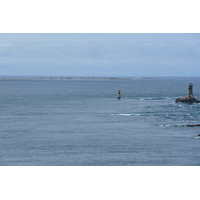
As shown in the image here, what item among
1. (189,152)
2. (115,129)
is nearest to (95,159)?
(189,152)

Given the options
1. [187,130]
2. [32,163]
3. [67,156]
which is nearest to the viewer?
[32,163]

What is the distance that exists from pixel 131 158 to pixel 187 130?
1602 cm

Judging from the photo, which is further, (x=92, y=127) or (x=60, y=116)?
(x=60, y=116)

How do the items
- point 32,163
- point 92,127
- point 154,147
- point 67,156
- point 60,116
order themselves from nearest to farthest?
point 32,163 → point 67,156 → point 154,147 → point 92,127 → point 60,116

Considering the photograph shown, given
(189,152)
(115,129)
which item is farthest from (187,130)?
(189,152)

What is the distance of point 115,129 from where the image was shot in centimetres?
5144

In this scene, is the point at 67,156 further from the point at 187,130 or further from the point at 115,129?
the point at 187,130

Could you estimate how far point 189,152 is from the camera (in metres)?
37.7

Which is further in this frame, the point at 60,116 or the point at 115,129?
the point at 60,116

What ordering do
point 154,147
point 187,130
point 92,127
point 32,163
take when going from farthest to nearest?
point 92,127 < point 187,130 < point 154,147 < point 32,163

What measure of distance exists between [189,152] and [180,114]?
30232 mm

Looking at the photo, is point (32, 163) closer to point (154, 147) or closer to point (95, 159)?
point (95, 159)

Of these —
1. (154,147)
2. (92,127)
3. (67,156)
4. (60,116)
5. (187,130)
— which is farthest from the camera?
(60,116)

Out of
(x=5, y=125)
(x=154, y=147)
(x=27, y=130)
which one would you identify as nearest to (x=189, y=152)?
(x=154, y=147)
